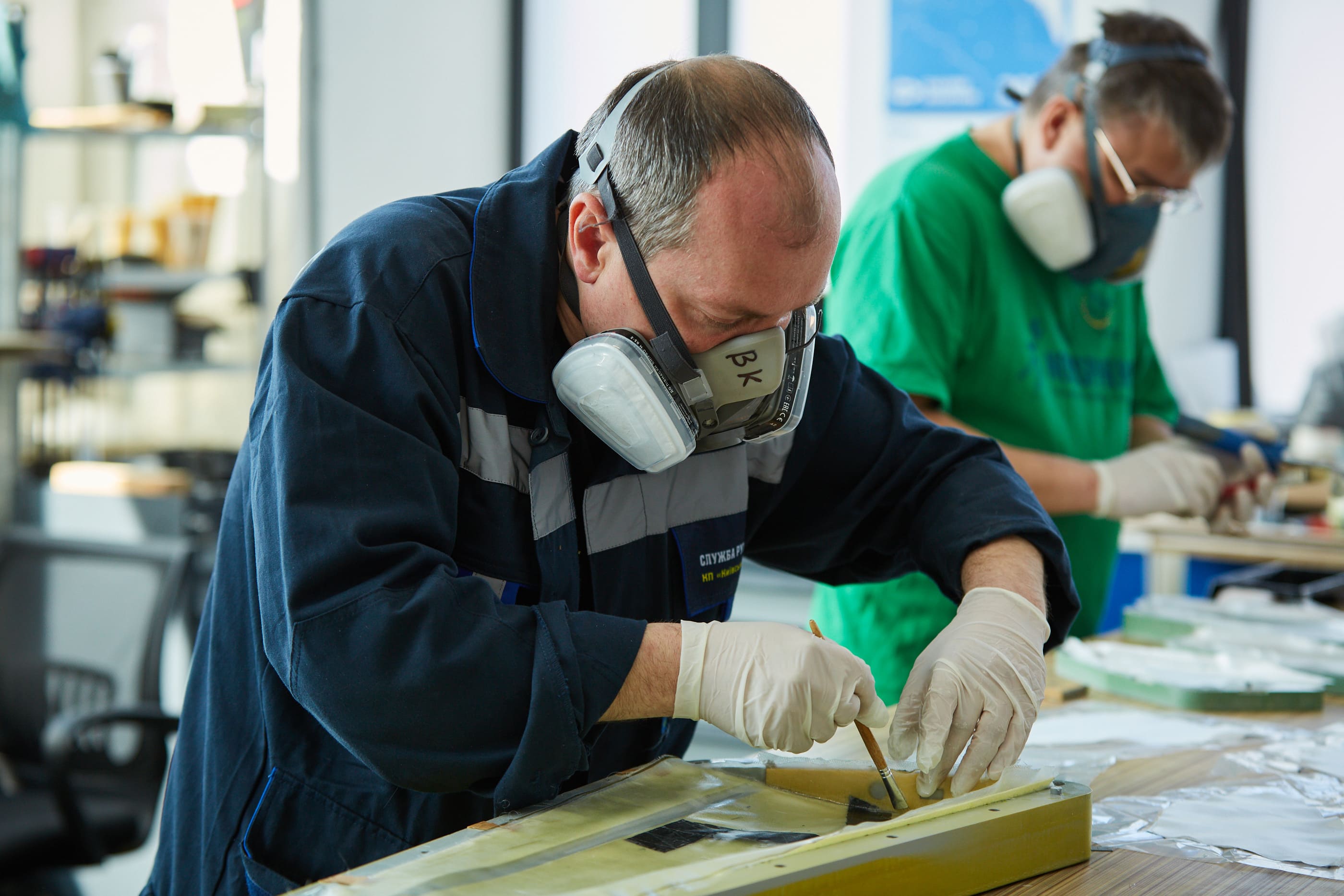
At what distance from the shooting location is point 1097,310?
6.45 feet

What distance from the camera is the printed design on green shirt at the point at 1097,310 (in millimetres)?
1942

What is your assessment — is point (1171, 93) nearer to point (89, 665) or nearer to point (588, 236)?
point (588, 236)

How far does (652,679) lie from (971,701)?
0.32m

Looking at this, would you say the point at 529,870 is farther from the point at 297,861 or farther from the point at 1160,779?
the point at 1160,779

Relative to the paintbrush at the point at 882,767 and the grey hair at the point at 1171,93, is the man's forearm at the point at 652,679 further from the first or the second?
the grey hair at the point at 1171,93

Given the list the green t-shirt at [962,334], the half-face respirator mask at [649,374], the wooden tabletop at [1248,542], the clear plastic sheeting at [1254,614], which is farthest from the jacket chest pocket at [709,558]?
the wooden tabletop at [1248,542]

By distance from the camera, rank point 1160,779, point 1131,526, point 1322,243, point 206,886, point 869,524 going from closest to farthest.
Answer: point 206,886, point 1160,779, point 869,524, point 1131,526, point 1322,243

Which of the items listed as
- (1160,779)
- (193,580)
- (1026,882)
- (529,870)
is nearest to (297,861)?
(529,870)

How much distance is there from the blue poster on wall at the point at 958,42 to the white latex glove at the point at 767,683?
13.3 feet

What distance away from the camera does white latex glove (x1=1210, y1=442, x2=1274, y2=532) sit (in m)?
2.03

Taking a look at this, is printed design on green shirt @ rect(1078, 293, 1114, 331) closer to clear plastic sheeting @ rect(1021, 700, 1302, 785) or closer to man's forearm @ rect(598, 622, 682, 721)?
clear plastic sheeting @ rect(1021, 700, 1302, 785)

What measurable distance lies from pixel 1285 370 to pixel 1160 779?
19.9 feet

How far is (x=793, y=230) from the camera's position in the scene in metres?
1.02

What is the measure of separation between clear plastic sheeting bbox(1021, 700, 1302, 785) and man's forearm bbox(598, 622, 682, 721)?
0.44 meters
